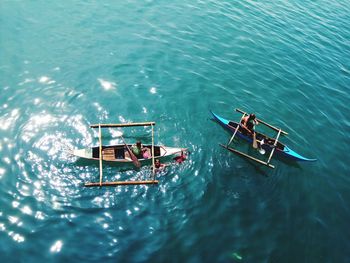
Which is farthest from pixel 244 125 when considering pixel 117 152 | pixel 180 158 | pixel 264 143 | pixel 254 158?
pixel 117 152

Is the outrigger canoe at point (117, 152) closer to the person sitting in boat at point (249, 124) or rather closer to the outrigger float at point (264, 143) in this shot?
the outrigger float at point (264, 143)

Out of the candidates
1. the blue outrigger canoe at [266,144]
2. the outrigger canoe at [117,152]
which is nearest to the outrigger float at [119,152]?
the outrigger canoe at [117,152]

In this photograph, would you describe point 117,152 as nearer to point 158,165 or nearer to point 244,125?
point 158,165

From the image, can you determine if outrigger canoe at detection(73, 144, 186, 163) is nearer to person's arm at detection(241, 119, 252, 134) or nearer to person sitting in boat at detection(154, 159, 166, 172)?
person sitting in boat at detection(154, 159, 166, 172)

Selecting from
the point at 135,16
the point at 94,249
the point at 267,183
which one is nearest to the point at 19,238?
the point at 94,249

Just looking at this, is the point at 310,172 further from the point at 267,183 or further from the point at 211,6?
the point at 211,6

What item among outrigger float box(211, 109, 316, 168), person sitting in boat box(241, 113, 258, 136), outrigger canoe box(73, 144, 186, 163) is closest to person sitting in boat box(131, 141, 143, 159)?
outrigger canoe box(73, 144, 186, 163)

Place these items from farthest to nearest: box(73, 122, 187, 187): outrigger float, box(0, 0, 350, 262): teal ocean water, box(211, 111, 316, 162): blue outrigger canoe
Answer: box(211, 111, 316, 162): blue outrigger canoe
box(73, 122, 187, 187): outrigger float
box(0, 0, 350, 262): teal ocean water
